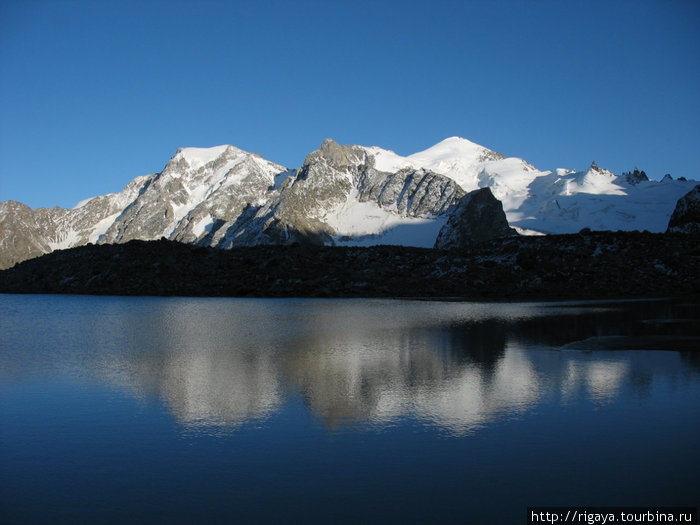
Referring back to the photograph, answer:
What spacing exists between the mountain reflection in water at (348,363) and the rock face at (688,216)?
167ft

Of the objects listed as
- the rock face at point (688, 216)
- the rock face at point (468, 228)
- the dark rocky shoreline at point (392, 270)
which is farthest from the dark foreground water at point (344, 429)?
the rock face at point (468, 228)

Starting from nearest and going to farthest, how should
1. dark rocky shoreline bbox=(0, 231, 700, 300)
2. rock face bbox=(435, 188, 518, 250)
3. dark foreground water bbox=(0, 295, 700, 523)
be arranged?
dark foreground water bbox=(0, 295, 700, 523) < dark rocky shoreline bbox=(0, 231, 700, 300) < rock face bbox=(435, 188, 518, 250)

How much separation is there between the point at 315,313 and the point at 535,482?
27.2m

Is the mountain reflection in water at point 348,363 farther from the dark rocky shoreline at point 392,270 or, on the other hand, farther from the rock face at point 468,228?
the rock face at point 468,228

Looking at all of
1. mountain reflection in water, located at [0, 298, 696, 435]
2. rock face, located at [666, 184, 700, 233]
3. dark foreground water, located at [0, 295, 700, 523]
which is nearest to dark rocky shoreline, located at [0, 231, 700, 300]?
rock face, located at [666, 184, 700, 233]

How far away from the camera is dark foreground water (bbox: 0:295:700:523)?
761 centimetres

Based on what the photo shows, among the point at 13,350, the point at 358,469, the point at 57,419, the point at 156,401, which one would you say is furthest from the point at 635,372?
the point at 13,350

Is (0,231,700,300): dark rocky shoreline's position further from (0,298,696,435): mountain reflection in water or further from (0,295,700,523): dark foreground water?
(0,295,700,523): dark foreground water

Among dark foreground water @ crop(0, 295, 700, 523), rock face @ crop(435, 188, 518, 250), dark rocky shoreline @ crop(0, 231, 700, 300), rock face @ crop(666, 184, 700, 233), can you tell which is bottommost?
dark foreground water @ crop(0, 295, 700, 523)

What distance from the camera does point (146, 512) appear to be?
7.30m

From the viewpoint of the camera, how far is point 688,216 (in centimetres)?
7819

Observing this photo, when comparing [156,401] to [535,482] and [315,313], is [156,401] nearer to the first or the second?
[535,482]

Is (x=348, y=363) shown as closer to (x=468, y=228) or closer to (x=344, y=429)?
(x=344, y=429)

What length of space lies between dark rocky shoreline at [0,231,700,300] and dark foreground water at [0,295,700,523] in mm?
30916
